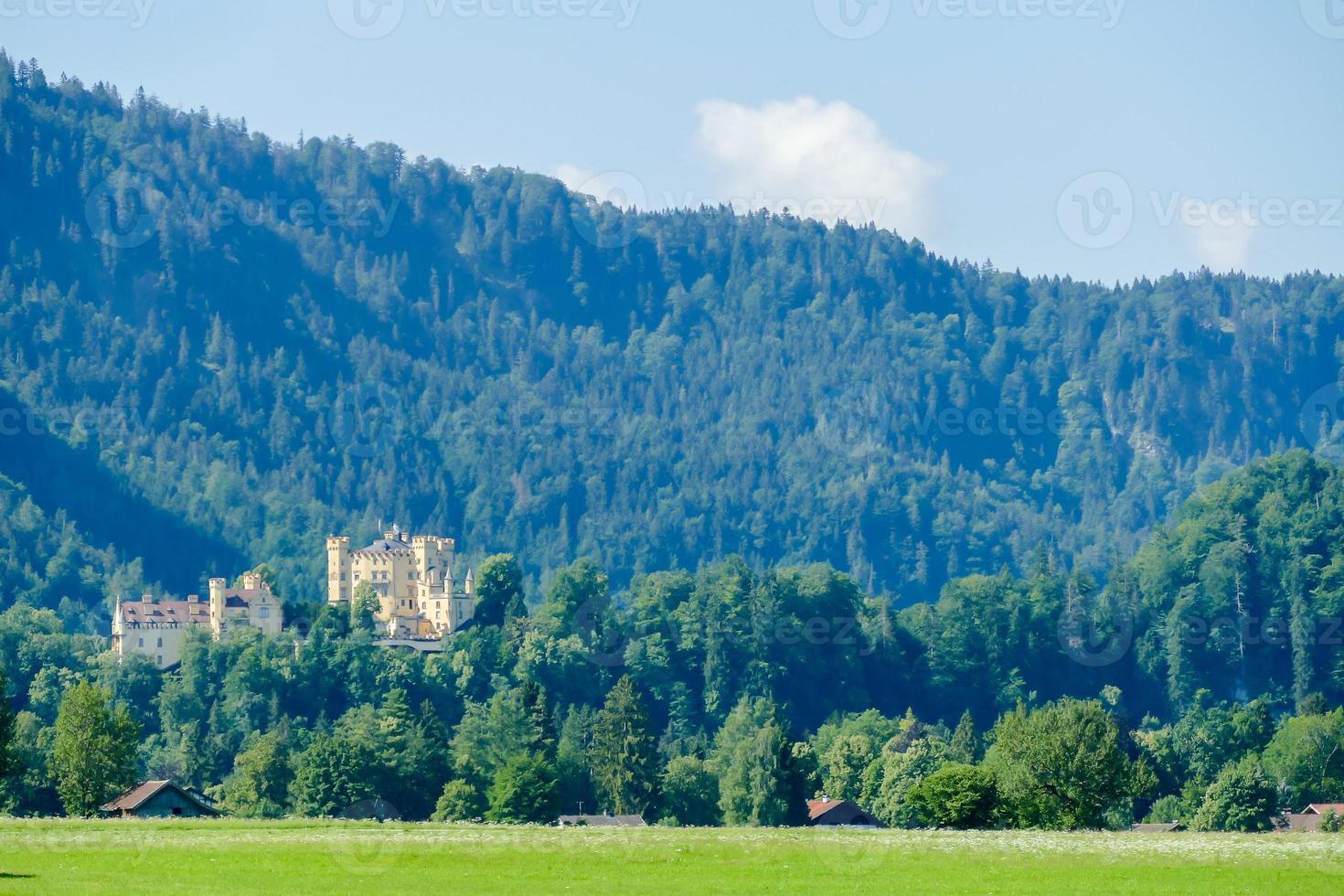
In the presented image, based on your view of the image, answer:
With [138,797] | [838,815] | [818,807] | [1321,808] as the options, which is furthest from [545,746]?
[1321,808]

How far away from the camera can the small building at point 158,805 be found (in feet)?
351

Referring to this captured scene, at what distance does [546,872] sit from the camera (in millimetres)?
69562

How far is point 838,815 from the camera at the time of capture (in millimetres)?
130375

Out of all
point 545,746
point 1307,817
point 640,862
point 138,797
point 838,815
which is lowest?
point 1307,817

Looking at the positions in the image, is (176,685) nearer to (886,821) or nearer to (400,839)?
(886,821)

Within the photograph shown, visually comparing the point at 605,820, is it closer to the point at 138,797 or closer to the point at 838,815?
the point at 838,815

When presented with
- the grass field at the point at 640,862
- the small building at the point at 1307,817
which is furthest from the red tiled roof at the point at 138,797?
the small building at the point at 1307,817

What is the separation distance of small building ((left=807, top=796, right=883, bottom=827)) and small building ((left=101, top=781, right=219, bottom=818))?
3452 centimetres

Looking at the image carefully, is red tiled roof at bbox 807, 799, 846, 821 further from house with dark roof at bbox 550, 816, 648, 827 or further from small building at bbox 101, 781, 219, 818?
small building at bbox 101, 781, 219, 818

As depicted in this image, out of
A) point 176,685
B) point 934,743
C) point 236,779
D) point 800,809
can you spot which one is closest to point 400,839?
point 800,809

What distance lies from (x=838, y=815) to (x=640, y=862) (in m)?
57.9

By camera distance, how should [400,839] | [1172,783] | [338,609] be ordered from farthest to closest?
[338,609] < [1172,783] < [400,839]

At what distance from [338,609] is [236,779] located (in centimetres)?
5859

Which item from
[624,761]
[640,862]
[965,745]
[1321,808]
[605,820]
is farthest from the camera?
[965,745]
